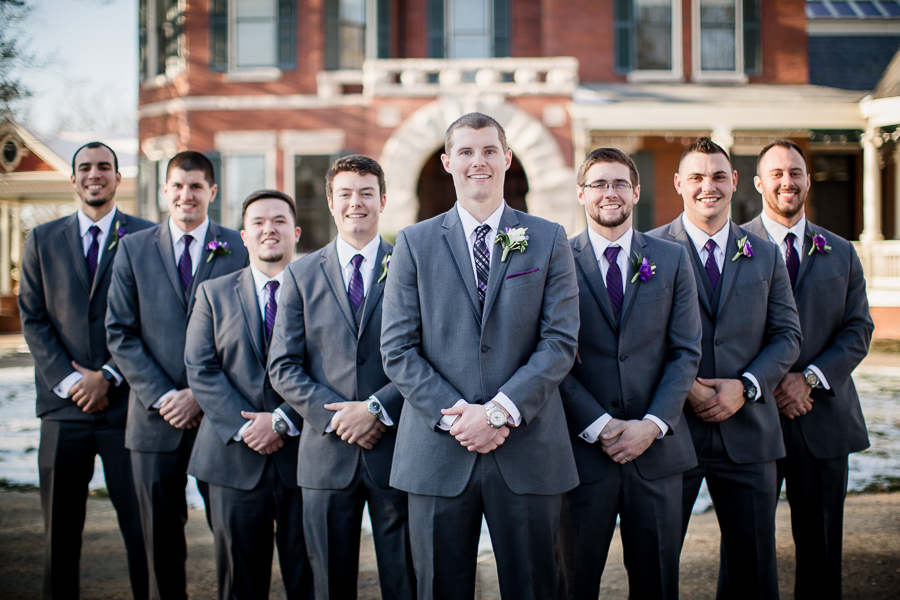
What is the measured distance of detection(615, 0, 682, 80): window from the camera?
16.1 metres

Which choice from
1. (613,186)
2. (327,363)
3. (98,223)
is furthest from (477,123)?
(98,223)

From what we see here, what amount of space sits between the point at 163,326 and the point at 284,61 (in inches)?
529

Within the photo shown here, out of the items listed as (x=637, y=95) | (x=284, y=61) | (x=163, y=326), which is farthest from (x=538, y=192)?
(x=163, y=326)

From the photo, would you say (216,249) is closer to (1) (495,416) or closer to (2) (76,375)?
(2) (76,375)

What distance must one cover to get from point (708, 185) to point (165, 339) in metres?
3.26

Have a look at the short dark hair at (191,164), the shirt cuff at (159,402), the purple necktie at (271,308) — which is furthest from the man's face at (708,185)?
the shirt cuff at (159,402)

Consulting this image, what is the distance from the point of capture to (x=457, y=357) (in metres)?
3.02

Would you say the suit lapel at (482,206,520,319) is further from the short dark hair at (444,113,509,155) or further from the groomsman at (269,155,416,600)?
the groomsman at (269,155,416,600)

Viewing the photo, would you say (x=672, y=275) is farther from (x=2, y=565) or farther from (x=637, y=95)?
(x=637, y=95)

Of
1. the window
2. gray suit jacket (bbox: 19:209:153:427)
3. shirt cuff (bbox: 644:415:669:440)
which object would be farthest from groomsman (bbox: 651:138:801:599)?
the window

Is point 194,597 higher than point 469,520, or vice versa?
point 469,520

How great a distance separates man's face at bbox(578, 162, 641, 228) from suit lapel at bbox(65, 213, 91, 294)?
3132 mm

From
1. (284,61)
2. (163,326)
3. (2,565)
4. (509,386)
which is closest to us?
(509,386)

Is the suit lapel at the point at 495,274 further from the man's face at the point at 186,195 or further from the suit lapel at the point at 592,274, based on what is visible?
the man's face at the point at 186,195
